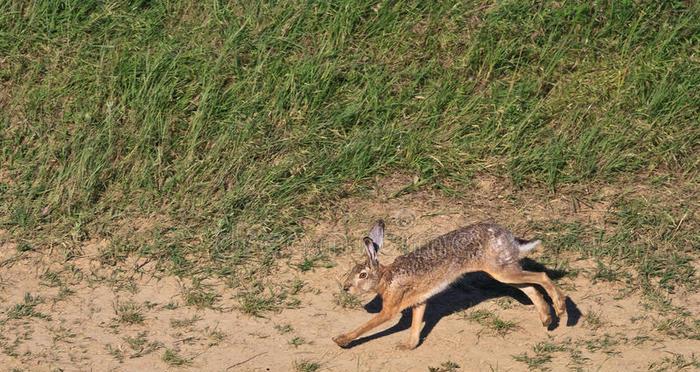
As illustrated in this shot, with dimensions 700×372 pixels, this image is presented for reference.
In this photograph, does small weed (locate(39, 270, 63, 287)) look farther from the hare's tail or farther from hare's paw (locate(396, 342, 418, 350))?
the hare's tail

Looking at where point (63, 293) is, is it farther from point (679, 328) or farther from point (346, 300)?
point (679, 328)

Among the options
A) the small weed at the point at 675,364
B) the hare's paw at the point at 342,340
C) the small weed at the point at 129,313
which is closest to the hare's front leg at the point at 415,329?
the hare's paw at the point at 342,340

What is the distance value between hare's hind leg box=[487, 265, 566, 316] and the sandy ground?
191 mm

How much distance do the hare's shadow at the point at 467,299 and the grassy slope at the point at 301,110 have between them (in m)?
0.64

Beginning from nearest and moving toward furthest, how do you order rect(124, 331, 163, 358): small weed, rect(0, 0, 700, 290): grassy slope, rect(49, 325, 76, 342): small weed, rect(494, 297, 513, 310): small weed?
rect(124, 331, 163, 358): small weed < rect(49, 325, 76, 342): small weed < rect(494, 297, 513, 310): small weed < rect(0, 0, 700, 290): grassy slope

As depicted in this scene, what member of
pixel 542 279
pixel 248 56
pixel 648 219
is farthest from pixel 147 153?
pixel 648 219

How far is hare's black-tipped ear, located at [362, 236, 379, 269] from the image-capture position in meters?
7.44

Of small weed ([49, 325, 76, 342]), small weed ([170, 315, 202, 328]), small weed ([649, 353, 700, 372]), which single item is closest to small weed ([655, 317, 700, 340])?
small weed ([649, 353, 700, 372])

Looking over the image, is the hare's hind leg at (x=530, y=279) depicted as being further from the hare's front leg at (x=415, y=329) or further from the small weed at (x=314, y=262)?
the small weed at (x=314, y=262)

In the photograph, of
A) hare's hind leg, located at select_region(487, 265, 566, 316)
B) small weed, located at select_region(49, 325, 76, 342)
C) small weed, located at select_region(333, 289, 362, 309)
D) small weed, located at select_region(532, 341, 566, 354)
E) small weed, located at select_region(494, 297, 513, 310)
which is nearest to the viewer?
small weed, located at select_region(49, 325, 76, 342)

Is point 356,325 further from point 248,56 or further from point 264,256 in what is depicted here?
point 248,56

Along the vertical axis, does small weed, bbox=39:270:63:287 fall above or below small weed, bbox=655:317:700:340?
above

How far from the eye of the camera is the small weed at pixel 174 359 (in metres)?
7.15

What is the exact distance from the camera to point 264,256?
821cm
